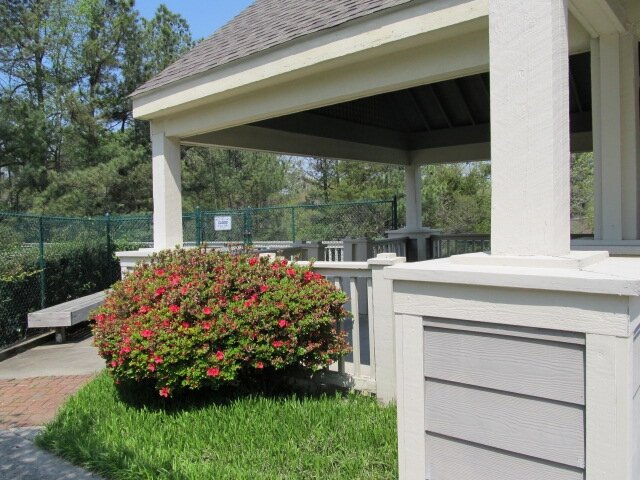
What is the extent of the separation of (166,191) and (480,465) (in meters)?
5.93

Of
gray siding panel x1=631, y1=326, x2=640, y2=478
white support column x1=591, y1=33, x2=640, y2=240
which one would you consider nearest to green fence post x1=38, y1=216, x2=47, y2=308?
white support column x1=591, y1=33, x2=640, y2=240

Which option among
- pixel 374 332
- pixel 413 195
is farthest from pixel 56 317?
pixel 413 195

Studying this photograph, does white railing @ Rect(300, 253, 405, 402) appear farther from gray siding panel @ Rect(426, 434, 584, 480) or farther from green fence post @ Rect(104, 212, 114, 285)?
green fence post @ Rect(104, 212, 114, 285)

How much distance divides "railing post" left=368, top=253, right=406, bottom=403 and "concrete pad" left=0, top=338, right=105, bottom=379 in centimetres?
355

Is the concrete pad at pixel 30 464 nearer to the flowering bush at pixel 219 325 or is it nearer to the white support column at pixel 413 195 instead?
the flowering bush at pixel 219 325

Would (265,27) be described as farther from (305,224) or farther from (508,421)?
(305,224)

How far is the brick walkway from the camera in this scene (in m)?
4.69

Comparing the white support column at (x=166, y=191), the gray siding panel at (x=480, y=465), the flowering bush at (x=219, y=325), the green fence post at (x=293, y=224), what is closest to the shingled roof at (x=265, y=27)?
the white support column at (x=166, y=191)

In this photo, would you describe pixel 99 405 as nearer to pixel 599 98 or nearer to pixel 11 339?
pixel 11 339

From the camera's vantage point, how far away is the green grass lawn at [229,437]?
3330mm

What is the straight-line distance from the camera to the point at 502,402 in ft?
6.29

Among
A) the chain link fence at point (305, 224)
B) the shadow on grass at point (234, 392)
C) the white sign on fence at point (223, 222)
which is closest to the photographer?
the shadow on grass at point (234, 392)

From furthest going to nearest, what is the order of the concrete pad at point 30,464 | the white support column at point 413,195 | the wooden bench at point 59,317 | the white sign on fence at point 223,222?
the white sign on fence at point 223,222 → the white support column at point 413,195 → the wooden bench at point 59,317 → the concrete pad at point 30,464

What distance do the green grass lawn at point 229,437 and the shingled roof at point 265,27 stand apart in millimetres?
3172
